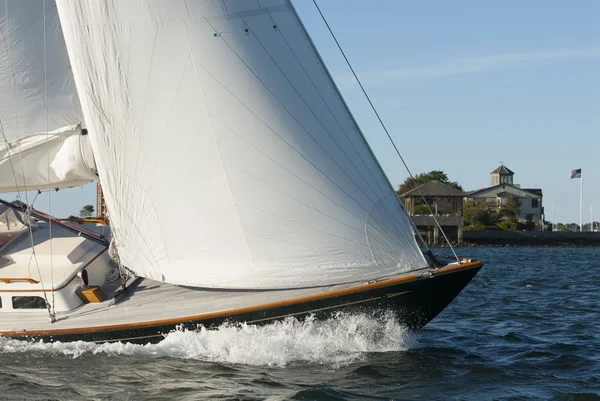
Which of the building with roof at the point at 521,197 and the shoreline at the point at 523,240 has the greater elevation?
the building with roof at the point at 521,197

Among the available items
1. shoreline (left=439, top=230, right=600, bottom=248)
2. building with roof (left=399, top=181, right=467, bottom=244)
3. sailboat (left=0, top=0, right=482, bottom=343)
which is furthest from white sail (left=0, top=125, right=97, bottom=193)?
building with roof (left=399, top=181, right=467, bottom=244)

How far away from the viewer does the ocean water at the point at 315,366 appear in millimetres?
12555

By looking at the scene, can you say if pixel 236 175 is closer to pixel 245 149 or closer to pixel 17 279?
pixel 245 149

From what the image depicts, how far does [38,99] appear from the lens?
56.9 feet

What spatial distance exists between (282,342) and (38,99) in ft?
24.2

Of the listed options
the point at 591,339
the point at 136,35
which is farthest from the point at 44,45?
the point at 591,339

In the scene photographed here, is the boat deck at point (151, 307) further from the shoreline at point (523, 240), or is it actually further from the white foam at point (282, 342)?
the shoreline at point (523, 240)

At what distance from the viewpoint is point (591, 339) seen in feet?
56.3

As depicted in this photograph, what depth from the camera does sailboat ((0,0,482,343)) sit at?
14469mm

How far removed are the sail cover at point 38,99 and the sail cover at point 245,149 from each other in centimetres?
247

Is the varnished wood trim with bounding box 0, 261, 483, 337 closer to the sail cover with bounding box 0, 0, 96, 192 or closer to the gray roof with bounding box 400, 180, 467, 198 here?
the sail cover with bounding box 0, 0, 96, 192

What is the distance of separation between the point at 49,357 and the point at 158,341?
1958mm

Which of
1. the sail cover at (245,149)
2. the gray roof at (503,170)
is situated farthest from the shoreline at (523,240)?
the sail cover at (245,149)

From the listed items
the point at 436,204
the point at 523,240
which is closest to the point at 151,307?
the point at 523,240
